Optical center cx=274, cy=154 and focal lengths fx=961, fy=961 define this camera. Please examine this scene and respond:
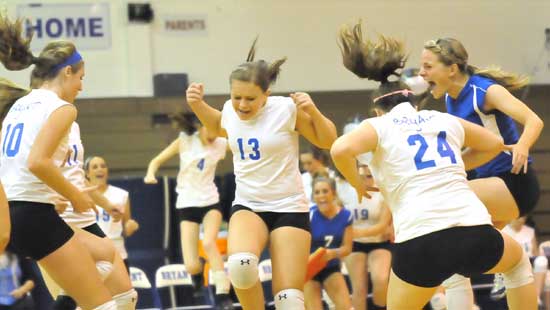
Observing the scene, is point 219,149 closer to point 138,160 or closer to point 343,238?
point 343,238

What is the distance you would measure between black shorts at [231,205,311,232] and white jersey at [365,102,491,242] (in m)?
0.80

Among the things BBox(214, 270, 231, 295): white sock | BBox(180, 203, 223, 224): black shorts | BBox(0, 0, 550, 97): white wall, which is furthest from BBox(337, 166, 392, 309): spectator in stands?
BBox(0, 0, 550, 97): white wall

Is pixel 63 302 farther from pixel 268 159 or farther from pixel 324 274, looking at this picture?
pixel 324 274

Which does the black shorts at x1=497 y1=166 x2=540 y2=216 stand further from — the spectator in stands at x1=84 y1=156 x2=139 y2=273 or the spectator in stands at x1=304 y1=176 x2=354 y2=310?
the spectator in stands at x1=84 y1=156 x2=139 y2=273


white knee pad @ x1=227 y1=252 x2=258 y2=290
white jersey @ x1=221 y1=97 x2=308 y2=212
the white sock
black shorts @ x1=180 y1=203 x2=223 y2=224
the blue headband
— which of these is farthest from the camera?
black shorts @ x1=180 y1=203 x2=223 y2=224

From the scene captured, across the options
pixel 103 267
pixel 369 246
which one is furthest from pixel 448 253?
pixel 369 246

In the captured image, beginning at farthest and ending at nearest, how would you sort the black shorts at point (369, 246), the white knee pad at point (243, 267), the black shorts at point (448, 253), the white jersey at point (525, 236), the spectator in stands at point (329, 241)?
the white jersey at point (525, 236)
the black shorts at point (369, 246)
the spectator in stands at point (329, 241)
the white knee pad at point (243, 267)
the black shorts at point (448, 253)

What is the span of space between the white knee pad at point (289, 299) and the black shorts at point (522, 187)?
133 centimetres

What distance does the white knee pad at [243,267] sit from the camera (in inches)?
196

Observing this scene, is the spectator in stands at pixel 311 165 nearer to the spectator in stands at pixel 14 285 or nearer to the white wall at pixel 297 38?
the white wall at pixel 297 38

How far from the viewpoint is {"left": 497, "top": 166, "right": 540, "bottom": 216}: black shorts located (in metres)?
5.30

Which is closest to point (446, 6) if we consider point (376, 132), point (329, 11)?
point (329, 11)

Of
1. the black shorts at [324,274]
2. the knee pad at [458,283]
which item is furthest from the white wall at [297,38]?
the knee pad at [458,283]

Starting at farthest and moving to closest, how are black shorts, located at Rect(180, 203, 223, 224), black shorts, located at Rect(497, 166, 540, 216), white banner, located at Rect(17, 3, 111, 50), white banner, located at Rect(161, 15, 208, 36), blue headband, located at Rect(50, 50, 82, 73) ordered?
white banner, located at Rect(161, 15, 208, 36) → white banner, located at Rect(17, 3, 111, 50) → black shorts, located at Rect(180, 203, 223, 224) → black shorts, located at Rect(497, 166, 540, 216) → blue headband, located at Rect(50, 50, 82, 73)
